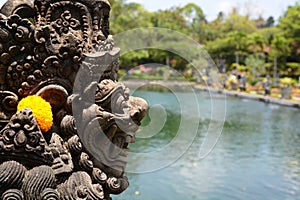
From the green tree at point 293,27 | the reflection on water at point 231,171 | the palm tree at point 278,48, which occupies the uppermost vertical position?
the green tree at point 293,27

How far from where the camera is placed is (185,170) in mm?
7055

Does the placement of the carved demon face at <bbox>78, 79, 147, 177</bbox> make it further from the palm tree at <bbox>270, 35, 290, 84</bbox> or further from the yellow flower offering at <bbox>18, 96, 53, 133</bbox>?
the palm tree at <bbox>270, 35, 290, 84</bbox>

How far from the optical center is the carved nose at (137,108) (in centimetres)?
362

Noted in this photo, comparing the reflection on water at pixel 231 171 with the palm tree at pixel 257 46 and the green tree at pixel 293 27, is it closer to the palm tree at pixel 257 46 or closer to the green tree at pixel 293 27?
the green tree at pixel 293 27

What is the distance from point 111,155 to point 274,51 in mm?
32685

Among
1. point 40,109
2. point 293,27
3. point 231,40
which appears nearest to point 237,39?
point 231,40

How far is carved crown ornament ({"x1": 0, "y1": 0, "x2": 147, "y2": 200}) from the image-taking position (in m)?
3.35

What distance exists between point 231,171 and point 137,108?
3.80 metres

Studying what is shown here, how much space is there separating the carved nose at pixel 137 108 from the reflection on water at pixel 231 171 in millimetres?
2158

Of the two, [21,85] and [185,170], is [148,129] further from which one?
[185,170]

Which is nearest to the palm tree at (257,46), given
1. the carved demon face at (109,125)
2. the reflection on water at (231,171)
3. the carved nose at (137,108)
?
the reflection on water at (231,171)

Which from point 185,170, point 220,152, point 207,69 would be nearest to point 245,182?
point 185,170

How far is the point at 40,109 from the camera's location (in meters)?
3.35

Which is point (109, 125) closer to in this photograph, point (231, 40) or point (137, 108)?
point (137, 108)
